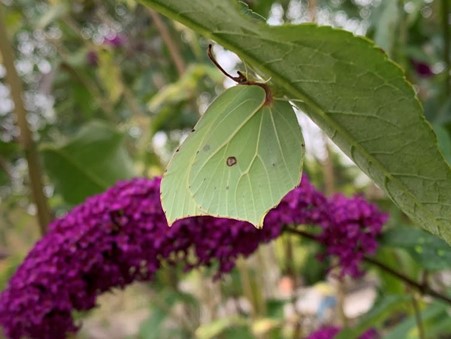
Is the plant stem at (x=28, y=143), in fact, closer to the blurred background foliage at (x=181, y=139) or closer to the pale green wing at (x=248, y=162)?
the blurred background foliage at (x=181, y=139)

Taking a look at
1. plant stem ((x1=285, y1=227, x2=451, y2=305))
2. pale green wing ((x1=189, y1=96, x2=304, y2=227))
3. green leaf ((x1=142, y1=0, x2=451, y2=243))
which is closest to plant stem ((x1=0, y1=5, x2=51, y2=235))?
plant stem ((x1=285, y1=227, x2=451, y2=305))

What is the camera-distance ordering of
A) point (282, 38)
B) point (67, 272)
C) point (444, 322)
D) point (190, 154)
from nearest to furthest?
point (282, 38), point (190, 154), point (67, 272), point (444, 322)

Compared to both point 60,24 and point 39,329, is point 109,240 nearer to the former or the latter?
point 39,329

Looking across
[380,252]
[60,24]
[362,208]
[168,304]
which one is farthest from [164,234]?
[60,24]

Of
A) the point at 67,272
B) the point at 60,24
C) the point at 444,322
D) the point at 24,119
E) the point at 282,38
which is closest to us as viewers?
the point at 282,38

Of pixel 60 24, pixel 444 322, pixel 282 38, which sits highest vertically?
pixel 60 24

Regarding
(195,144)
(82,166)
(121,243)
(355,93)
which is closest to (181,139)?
(82,166)

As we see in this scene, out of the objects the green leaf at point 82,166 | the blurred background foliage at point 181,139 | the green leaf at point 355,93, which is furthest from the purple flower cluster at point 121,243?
the green leaf at point 355,93
